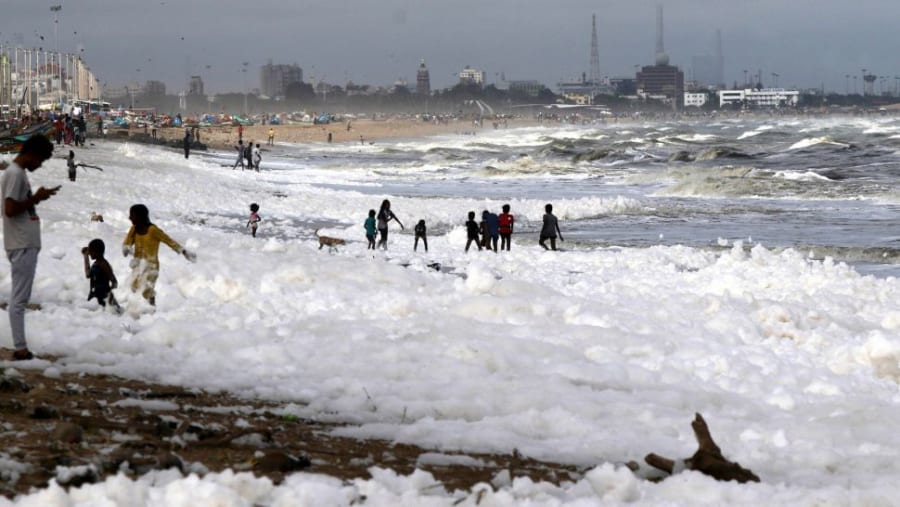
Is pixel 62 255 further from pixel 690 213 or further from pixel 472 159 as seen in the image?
pixel 472 159

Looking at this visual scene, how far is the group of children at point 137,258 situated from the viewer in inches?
474

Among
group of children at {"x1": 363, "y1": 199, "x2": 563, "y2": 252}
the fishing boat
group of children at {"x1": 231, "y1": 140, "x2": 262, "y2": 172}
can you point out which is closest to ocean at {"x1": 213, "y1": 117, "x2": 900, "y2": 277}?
group of children at {"x1": 231, "y1": 140, "x2": 262, "y2": 172}

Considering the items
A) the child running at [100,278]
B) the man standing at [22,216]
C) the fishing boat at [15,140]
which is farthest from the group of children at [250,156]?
the man standing at [22,216]

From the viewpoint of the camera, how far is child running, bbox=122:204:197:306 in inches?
479

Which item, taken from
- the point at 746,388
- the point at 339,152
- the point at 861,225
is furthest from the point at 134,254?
the point at 339,152

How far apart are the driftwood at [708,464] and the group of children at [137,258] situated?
20.9ft

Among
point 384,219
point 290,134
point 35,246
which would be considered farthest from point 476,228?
point 290,134

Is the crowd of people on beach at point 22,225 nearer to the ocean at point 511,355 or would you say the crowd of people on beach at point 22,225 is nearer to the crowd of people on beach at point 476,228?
the ocean at point 511,355

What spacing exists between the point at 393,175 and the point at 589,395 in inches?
2012

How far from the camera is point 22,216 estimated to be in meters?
9.02

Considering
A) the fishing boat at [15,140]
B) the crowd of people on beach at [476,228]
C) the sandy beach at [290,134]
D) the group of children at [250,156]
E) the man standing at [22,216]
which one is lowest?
the crowd of people on beach at [476,228]

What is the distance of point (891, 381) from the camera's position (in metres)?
11.9

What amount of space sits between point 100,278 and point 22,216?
311 cm

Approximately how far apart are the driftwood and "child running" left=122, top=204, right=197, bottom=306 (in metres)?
6.58
